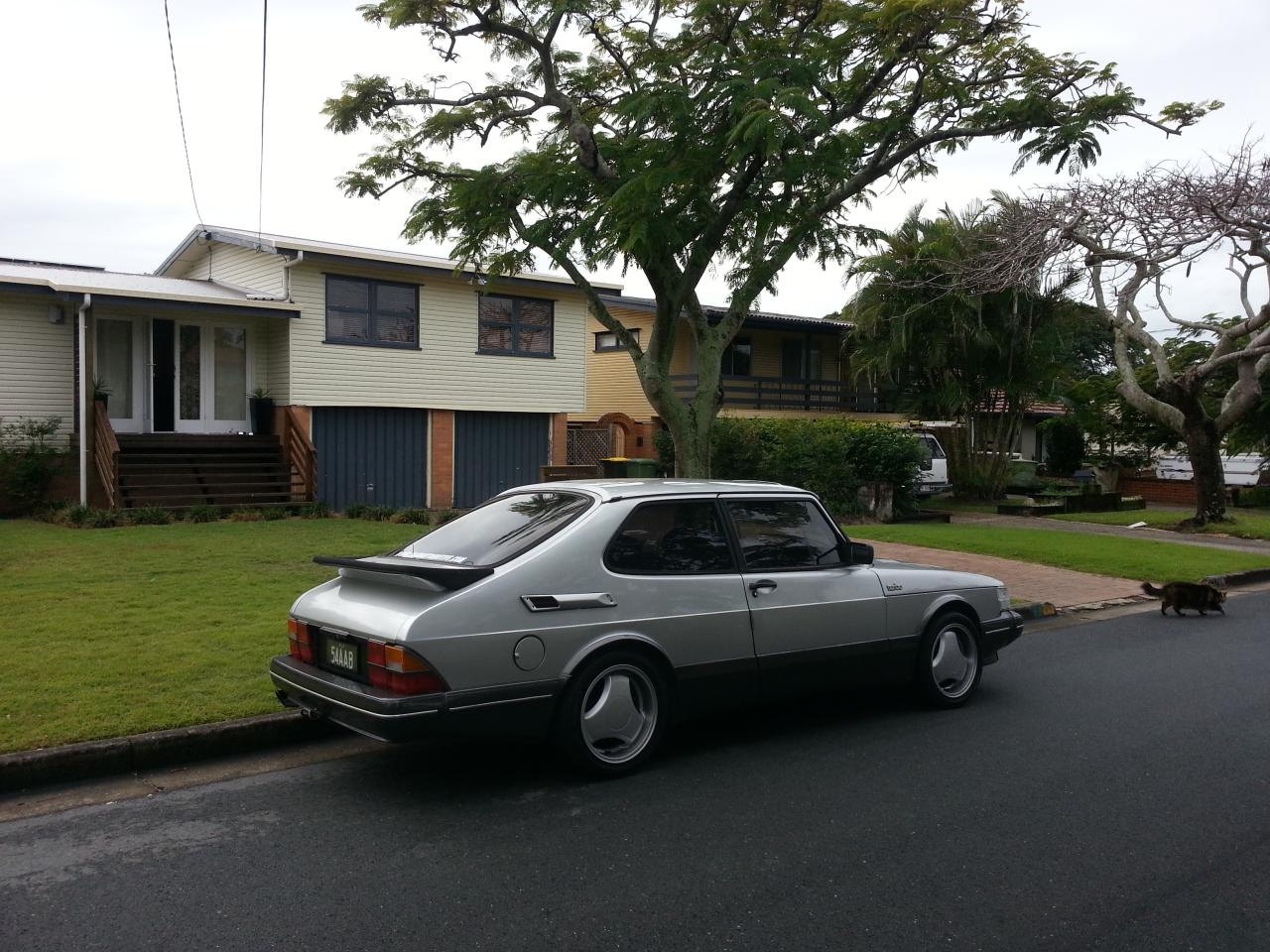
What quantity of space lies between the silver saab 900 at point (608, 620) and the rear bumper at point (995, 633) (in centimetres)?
32

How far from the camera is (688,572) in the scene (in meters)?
5.79

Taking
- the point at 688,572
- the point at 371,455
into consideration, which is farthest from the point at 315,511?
the point at 688,572

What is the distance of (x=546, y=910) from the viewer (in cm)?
387

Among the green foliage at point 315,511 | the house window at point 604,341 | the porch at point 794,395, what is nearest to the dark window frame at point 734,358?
the porch at point 794,395

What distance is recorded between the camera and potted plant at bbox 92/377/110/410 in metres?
17.6

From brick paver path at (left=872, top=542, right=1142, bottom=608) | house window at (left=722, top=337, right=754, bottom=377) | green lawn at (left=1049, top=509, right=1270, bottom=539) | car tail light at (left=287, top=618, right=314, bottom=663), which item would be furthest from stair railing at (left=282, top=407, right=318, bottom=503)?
house window at (left=722, top=337, right=754, bottom=377)

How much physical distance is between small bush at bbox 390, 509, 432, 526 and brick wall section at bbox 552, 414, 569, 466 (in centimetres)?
627

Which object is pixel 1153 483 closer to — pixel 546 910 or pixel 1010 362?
pixel 1010 362

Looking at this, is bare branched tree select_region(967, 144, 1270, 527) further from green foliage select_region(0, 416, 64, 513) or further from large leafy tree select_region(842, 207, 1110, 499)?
green foliage select_region(0, 416, 64, 513)

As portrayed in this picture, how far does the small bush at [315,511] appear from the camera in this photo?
706 inches

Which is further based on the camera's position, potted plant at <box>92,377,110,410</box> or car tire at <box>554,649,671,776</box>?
potted plant at <box>92,377,110,410</box>

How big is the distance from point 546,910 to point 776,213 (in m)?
7.65

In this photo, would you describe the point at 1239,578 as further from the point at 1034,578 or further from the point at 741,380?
the point at 741,380

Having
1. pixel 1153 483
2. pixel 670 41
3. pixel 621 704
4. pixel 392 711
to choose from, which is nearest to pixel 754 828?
pixel 621 704
